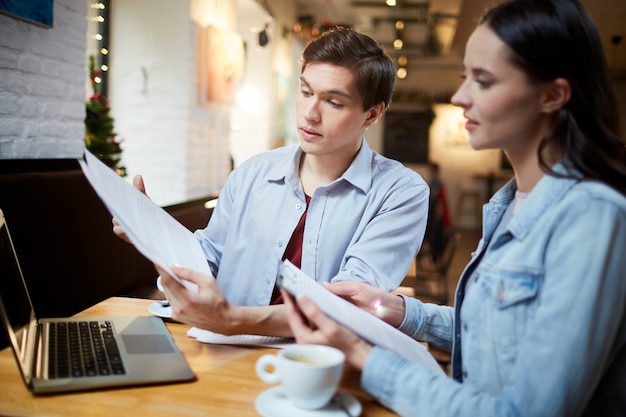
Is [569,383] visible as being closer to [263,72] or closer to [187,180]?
[187,180]

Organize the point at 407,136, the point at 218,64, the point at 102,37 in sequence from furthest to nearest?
the point at 407,136, the point at 218,64, the point at 102,37

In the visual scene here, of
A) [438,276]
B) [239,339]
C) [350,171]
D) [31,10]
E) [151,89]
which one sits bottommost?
[438,276]

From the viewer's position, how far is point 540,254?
928 millimetres

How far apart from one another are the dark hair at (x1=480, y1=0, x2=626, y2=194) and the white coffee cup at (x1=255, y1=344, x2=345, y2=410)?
0.47 m

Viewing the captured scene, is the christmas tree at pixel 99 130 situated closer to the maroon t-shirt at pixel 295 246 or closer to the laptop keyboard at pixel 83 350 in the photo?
the maroon t-shirt at pixel 295 246

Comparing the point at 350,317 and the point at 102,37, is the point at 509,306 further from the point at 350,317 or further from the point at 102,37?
the point at 102,37

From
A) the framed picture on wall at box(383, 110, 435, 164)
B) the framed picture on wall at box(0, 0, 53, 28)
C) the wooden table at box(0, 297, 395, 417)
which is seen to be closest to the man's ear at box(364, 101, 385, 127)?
the wooden table at box(0, 297, 395, 417)

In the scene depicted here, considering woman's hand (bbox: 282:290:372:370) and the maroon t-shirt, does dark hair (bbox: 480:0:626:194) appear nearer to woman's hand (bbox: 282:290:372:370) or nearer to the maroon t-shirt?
woman's hand (bbox: 282:290:372:370)

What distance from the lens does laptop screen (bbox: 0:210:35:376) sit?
108 cm

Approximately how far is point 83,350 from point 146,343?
0.42 feet

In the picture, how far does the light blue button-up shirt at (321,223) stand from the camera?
69.1 inches

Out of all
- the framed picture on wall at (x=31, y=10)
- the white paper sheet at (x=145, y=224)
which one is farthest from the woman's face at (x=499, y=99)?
the framed picture on wall at (x=31, y=10)

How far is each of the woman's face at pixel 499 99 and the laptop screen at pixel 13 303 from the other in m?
0.88

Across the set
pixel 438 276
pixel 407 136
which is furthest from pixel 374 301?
pixel 407 136
